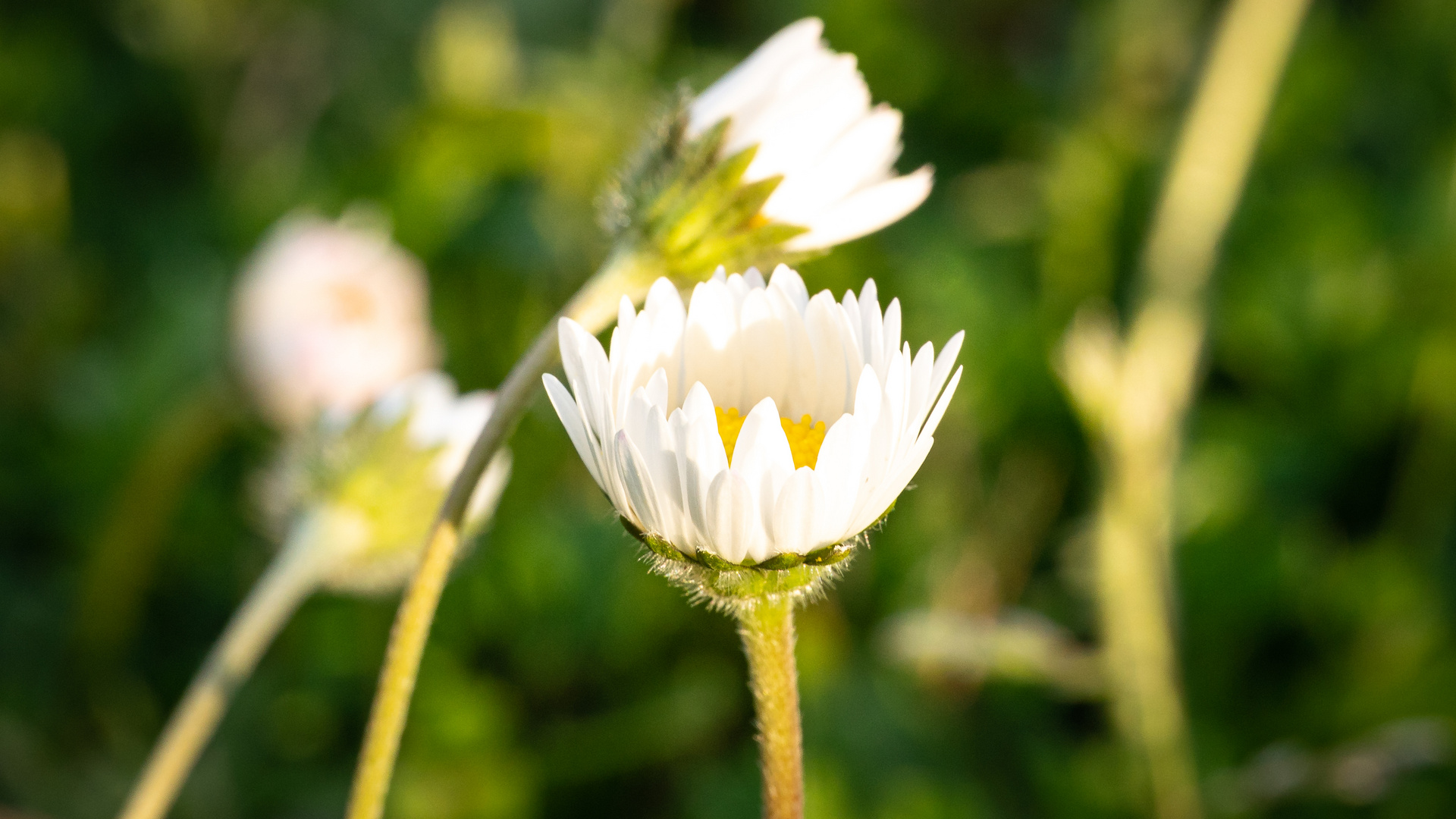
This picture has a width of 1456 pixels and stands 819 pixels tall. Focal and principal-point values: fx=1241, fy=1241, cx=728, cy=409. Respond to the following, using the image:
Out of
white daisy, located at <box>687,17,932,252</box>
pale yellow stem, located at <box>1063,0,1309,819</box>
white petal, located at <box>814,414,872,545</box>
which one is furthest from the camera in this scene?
pale yellow stem, located at <box>1063,0,1309,819</box>

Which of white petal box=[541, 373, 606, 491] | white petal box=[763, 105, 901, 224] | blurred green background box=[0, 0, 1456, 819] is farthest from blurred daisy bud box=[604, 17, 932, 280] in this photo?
blurred green background box=[0, 0, 1456, 819]

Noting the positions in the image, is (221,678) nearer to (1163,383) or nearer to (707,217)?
(707,217)

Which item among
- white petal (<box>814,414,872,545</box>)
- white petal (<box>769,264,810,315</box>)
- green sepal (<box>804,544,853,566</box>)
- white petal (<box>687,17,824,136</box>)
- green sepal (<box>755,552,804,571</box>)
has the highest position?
white petal (<box>687,17,824,136</box>)

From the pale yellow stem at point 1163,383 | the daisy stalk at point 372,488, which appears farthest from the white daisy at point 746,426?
the pale yellow stem at point 1163,383

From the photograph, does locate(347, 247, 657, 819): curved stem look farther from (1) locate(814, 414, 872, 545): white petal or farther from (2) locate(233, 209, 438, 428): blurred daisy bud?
(2) locate(233, 209, 438, 428): blurred daisy bud

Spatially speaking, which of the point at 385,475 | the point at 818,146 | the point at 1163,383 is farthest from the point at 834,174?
the point at 1163,383

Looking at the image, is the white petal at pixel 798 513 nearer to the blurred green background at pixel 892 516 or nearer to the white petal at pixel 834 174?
the white petal at pixel 834 174
